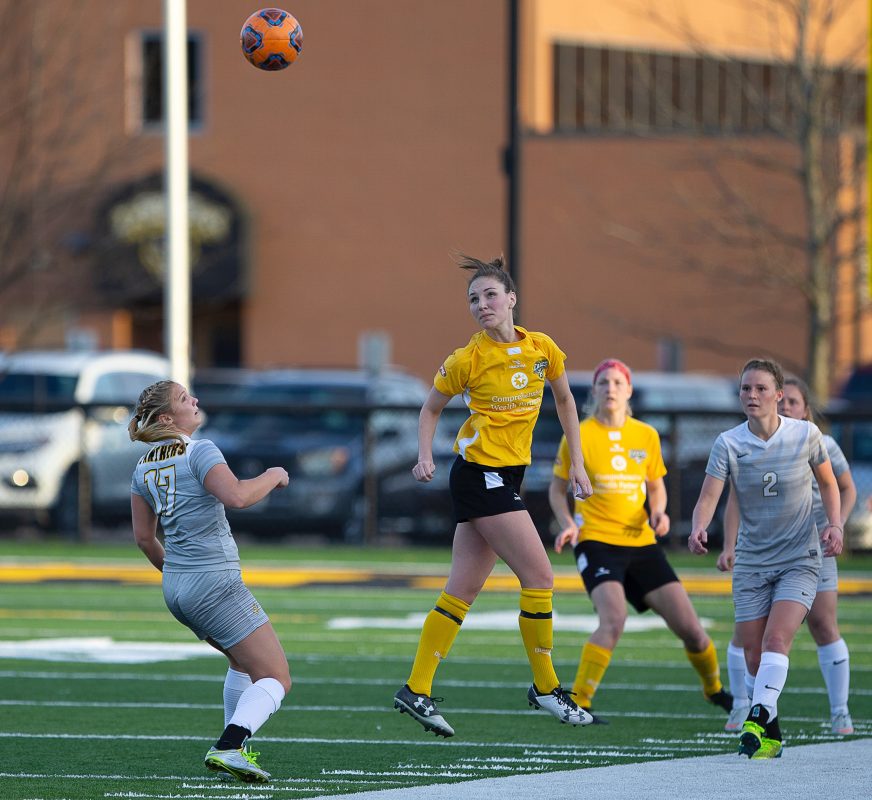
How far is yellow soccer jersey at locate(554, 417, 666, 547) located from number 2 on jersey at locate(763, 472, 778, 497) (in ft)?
4.52

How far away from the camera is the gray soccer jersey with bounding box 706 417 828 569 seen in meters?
8.55

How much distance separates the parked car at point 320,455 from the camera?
808 inches

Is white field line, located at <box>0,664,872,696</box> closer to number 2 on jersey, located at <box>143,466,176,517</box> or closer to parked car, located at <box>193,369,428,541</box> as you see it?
number 2 on jersey, located at <box>143,466,176,517</box>

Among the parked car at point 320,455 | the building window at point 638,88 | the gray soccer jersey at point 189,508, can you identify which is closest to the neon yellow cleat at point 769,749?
the gray soccer jersey at point 189,508

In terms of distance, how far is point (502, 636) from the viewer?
13492mm

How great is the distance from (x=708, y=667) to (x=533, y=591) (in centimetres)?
173

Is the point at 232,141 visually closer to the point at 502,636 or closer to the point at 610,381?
the point at 502,636

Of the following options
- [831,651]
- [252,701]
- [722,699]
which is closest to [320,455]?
[722,699]

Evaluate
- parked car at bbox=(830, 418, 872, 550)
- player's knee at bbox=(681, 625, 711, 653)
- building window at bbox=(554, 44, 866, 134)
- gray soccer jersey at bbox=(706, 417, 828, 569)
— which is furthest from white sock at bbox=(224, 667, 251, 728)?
building window at bbox=(554, 44, 866, 134)

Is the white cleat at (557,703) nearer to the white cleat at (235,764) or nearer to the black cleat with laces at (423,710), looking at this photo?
the black cleat with laces at (423,710)

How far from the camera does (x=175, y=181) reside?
19969 mm

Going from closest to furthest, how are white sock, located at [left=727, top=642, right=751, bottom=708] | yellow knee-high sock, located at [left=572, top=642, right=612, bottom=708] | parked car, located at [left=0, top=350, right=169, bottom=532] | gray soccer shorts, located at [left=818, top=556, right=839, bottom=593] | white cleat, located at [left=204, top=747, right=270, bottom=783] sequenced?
white cleat, located at [left=204, top=747, right=270, bottom=783] → gray soccer shorts, located at [left=818, top=556, right=839, bottom=593] → white sock, located at [left=727, top=642, right=751, bottom=708] → yellow knee-high sock, located at [left=572, top=642, right=612, bottom=708] → parked car, located at [left=0, top=350, right=169, bottom=532]

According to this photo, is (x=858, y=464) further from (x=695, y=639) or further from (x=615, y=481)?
(x=615, y=481)

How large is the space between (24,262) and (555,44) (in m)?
12.2
